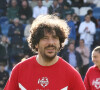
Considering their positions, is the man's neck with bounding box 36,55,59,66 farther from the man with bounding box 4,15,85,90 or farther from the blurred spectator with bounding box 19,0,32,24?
the blurred spectator with bounding box 19,0,32,24

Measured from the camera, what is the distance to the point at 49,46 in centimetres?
397

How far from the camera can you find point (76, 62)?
458 inches

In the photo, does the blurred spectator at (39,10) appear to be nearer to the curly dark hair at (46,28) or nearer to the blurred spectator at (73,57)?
the blurred spectator at (73,57)

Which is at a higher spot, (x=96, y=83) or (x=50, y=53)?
(x=50, y=53)

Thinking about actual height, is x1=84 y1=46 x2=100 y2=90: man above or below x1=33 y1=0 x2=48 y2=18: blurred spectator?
below

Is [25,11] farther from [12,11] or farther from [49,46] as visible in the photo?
[49,46]

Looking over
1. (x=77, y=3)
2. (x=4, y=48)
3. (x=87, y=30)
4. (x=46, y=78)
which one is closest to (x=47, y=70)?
(x=46, y=78)

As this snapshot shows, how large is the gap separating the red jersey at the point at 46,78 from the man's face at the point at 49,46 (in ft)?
0.52

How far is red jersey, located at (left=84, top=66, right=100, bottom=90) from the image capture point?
725 cm

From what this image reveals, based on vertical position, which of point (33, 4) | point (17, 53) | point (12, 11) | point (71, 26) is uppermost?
point (33, 4)

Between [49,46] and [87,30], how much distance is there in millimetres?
8567

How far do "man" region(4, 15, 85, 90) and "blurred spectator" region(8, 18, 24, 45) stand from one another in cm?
827

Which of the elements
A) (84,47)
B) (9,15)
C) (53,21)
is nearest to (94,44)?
(84,47)

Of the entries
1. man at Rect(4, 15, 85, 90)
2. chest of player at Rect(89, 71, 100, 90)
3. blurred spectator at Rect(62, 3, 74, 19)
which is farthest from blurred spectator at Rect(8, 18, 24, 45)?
man at Rect(4, 15, 85, 90)
